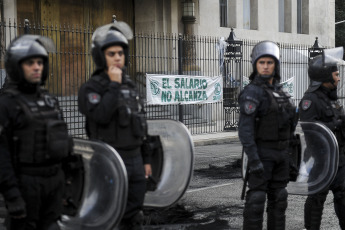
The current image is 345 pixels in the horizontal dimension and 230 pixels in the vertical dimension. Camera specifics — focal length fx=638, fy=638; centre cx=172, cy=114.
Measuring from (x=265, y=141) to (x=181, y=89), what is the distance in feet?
36.7

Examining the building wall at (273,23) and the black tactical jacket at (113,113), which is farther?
the building wall at (273,23)

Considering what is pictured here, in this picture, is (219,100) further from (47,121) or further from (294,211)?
(47,121)

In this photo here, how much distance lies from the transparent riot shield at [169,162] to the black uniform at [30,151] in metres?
1.37

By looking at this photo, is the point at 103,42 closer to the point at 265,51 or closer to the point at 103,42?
the point at 103,42

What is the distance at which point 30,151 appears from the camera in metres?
4.17

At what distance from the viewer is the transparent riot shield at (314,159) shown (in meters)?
6.07

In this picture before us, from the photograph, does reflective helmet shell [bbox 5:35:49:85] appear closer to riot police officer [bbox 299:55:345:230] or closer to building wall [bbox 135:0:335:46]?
riot police officer [bbox 299:55:345:230]

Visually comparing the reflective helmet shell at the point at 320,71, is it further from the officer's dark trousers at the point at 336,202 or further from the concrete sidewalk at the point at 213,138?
the concrete sidewalk at the point at 213,138

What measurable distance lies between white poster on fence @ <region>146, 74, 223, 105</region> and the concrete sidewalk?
0.98 metres

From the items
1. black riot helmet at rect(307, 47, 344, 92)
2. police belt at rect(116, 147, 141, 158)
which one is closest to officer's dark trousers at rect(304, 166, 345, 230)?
black riot helmet at rect(307, 47, 344, 92)

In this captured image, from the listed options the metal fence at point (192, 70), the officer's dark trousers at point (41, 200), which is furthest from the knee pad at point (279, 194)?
the metal fence at point (192, 70)

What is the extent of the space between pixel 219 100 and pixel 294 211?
10745 mm

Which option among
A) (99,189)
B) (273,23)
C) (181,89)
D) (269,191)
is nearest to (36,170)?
(99,189)

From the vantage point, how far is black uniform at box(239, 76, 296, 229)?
5.48 meters
